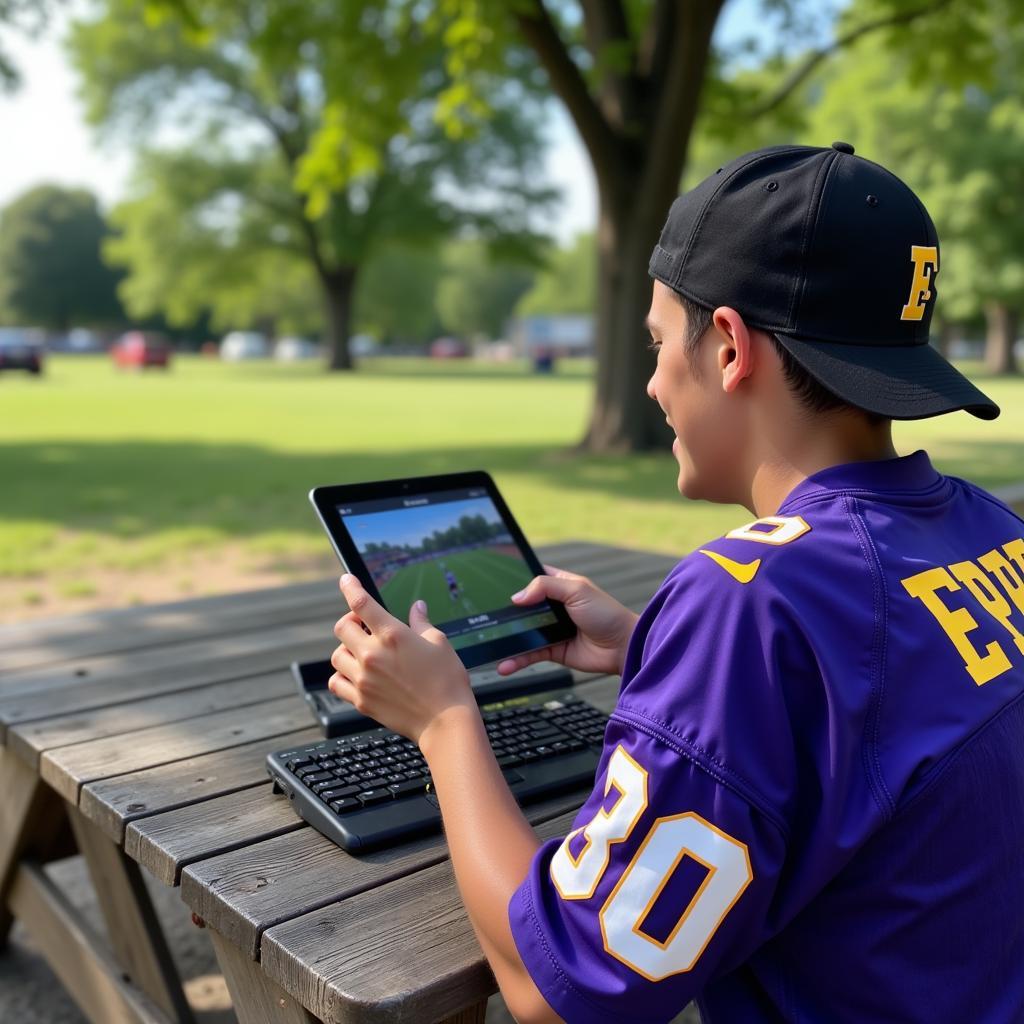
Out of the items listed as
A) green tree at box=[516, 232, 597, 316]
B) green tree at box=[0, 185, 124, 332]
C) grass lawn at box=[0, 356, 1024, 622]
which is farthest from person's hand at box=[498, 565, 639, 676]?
green tree at box=[516, 232, 597, 316]

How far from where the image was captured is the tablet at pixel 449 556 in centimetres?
170

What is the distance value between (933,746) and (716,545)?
295 millimetres

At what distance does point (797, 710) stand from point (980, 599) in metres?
0.32

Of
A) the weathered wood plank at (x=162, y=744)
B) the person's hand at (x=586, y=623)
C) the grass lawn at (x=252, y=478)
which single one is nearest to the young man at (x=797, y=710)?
the person's hand at (x=586, y=623)

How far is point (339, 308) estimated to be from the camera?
4306 cm

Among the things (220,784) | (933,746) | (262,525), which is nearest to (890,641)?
(933,746)

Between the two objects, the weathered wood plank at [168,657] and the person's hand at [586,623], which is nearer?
the person's hand at [586,623]

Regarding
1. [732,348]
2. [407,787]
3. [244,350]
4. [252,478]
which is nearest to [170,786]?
[407,787]

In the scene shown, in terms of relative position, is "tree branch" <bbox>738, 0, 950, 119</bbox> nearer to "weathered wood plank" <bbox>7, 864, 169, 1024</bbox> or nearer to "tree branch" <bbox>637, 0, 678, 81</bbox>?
"tree branch" <bbox>637, 0, 678, 81</bbox>

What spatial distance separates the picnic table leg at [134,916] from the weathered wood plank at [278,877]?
828 millimetres

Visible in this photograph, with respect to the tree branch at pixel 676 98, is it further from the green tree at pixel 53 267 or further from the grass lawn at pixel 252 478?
the green tree at pixel 53 267

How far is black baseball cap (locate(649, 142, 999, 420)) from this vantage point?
117 cm

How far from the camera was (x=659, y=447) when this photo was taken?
12.5 meters

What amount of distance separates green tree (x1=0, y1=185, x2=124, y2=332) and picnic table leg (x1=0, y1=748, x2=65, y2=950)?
79941 mm
